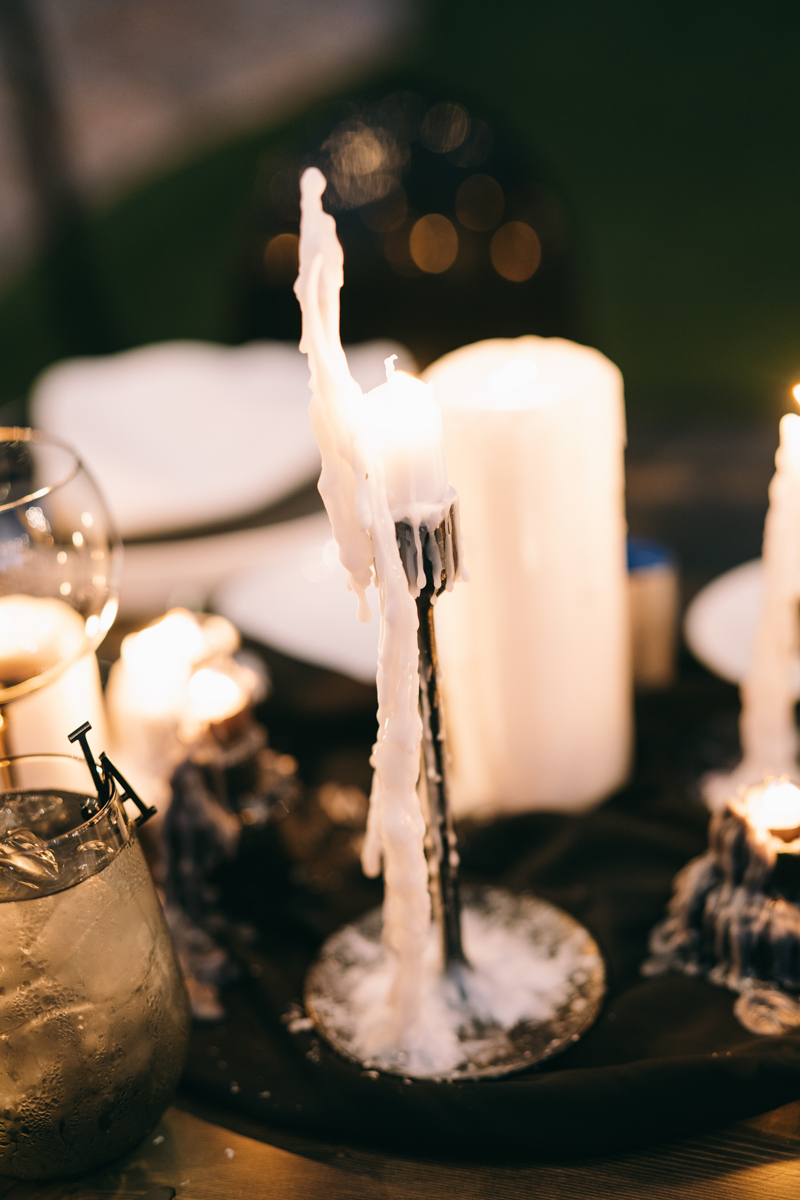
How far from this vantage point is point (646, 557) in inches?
24.4

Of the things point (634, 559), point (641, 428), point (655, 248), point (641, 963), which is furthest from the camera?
point (655, 248)

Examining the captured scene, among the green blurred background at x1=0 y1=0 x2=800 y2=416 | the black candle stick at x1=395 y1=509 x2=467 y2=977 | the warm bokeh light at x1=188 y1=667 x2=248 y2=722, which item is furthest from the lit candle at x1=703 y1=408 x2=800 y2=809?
the green blurred background at x1=0 y1=0 x2=800 y2=416

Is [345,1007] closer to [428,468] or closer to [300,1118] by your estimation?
[300,1118]

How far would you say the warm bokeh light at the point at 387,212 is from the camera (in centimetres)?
139

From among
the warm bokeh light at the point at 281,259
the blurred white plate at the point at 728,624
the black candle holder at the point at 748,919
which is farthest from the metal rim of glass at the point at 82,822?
the warm bokeh light at the point at 281,259

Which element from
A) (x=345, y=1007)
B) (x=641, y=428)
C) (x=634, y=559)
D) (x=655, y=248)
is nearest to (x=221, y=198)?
(x=655, y=248)

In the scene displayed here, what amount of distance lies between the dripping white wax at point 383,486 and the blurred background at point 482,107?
1.22 meters

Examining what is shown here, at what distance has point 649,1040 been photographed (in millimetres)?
398

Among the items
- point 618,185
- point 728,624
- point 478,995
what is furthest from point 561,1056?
point 618,185

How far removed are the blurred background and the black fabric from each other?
111cm

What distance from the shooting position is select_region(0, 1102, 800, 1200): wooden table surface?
0.35 meters

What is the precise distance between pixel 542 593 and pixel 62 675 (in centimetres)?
22

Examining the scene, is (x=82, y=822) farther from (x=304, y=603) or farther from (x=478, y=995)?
(x=304, y=603)

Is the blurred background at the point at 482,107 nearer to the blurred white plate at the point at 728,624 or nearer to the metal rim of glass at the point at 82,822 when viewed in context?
the blurred white plate at the point at 728,624
